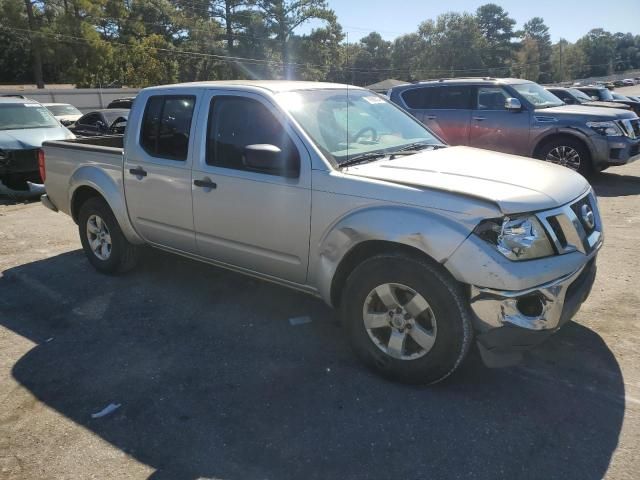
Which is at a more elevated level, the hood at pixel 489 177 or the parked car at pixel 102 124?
the hood at pixel 489 177

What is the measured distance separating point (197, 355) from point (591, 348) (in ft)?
8.98

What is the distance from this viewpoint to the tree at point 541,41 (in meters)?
118

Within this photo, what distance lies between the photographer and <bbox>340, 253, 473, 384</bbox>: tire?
2943mm

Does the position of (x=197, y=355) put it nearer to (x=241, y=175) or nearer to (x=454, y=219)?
(x=241, y=175)

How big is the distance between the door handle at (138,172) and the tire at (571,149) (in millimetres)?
7198

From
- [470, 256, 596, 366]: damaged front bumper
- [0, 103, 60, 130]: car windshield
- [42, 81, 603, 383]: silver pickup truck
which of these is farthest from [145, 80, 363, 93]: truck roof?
[0, 103, 60, 130]: car windshield

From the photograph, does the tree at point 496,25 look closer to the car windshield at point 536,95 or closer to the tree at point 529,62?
the tree at point 529,62

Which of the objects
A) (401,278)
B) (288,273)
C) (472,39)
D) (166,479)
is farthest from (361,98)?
(472,39)

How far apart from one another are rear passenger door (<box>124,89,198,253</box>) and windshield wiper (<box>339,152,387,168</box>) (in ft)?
4.47

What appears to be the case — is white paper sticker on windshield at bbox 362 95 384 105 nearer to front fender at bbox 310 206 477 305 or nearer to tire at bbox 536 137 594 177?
front fender at bbox 310 206 477 305

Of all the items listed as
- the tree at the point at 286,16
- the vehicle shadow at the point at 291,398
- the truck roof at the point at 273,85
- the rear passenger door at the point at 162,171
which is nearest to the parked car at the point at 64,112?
the rear passenger door at the point at 162,171

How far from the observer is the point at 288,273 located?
3754mm

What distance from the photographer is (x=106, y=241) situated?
17.2 feet

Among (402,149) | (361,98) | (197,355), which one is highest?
(361,98)
